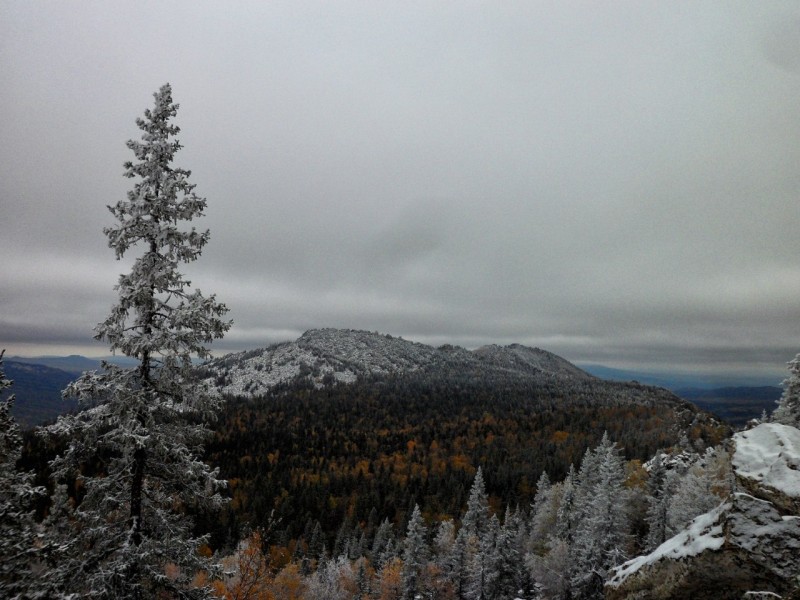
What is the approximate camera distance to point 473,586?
1655 inches

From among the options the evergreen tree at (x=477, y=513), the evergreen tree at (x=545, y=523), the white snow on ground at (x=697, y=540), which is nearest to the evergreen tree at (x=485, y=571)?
the evergreen tree at (x=545, y=523)

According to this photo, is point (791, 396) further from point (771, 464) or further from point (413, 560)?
point (413, 560)

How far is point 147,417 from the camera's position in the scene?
983cm

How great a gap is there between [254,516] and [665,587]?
11427 centimetres

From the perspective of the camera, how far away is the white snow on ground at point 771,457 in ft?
37.8

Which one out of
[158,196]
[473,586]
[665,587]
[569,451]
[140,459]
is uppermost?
[158,196]

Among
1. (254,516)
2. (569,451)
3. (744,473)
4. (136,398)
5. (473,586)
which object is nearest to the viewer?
(136,398)

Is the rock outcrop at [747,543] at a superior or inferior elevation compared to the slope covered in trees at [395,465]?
superior

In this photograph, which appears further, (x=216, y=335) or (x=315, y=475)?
(x=315, y=475)

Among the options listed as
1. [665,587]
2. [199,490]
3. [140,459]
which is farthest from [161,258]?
[665,587]

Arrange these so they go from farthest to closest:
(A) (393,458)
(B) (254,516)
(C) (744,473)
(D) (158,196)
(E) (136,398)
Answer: (A) (393,458) < (B) (254,516) < (C) (744,473) < (D) (158,196) < (E) (136,398)

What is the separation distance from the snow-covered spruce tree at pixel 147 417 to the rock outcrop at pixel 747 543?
44.4ft

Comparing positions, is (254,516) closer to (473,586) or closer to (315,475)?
(315,475)

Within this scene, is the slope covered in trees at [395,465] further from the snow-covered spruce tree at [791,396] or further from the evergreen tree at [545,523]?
the snow-covered spruce tree at [791,396]
